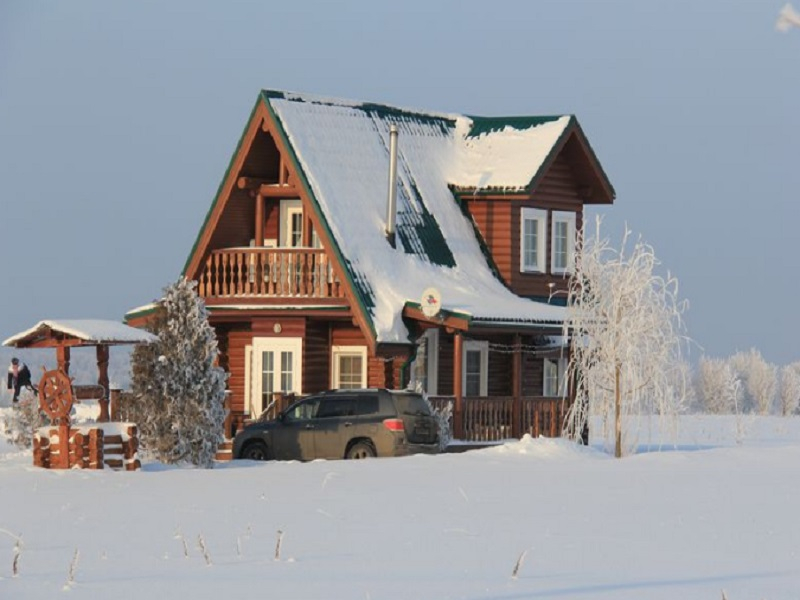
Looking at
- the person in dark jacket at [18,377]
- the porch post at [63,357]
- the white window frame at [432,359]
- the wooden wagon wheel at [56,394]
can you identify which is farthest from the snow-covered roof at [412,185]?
the person in dark jacket at [18,377]

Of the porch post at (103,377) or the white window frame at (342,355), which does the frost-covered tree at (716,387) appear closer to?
the white window frame at (342,355)

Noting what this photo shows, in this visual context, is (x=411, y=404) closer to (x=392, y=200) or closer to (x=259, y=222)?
(x=392, y=200)

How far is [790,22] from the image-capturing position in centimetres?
855

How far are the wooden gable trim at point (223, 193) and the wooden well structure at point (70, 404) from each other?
323 inches

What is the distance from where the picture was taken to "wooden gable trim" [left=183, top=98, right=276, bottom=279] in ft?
125

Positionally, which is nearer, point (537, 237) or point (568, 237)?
point (537, 237)

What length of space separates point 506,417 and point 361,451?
6.03 m

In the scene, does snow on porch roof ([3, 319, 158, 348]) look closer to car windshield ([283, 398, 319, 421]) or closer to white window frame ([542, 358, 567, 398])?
car windshield ([283, 398, 319, 421])

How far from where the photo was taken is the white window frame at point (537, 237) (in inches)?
1607

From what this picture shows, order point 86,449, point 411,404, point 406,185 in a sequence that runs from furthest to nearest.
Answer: point 406,185 → point 411,404 → point 86,449

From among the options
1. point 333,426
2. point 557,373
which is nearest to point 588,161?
point 557,373

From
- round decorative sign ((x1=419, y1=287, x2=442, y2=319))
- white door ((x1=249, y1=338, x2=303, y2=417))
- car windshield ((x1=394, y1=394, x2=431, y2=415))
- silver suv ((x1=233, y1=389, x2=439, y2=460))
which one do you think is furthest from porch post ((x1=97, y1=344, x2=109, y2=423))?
white door ((x1=249, y1=338, x2=303, y2=417))

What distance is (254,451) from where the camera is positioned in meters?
33.8

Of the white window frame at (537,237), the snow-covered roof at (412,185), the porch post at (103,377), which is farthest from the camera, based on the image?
the white window frame at (537,237)
